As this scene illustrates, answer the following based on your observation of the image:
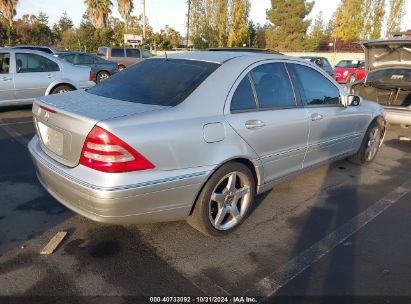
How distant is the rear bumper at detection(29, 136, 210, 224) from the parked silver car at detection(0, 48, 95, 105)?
6.14 metres

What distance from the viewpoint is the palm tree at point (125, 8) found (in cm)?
4431

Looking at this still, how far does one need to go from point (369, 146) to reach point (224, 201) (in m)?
3.21

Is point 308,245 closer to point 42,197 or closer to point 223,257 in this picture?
point 223,257

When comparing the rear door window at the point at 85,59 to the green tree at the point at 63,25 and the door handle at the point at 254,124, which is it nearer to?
the door handle at the point at 254,124

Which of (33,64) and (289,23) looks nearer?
(33,64)

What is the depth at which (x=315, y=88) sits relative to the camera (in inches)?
161

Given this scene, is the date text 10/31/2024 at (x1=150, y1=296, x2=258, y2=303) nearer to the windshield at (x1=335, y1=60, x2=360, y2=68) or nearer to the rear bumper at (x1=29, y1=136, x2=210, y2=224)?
the rear bumper at (x1=29, y1=136, x2=210, y2=224)

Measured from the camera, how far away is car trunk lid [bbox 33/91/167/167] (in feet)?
8.56

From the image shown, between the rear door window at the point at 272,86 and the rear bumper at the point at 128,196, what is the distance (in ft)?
3.37

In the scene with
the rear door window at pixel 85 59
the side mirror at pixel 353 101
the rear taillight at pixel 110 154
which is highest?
the rear door window at pixel 85 59

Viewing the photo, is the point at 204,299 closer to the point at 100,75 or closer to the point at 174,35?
the point at 100,75

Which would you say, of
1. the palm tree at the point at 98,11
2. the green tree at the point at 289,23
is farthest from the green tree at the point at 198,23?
the palm tree at the point at 98,11

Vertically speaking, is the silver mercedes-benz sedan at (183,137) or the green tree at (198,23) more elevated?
the green tree at (198,23)

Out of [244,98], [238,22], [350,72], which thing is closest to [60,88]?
[244,98]
